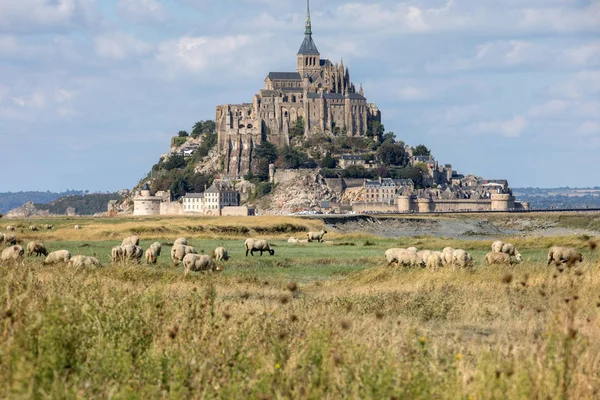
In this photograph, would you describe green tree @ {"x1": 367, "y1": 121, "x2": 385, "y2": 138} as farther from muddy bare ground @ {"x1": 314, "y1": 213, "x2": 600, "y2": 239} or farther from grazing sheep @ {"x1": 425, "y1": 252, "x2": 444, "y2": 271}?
grazing sheep @ {"x1": 425, "y1": 252, "x2": 444, "y2": 271}

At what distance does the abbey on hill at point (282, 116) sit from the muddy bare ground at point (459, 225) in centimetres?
3701

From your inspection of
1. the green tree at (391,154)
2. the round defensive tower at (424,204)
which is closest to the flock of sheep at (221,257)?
the round defensive tower at (424,204)

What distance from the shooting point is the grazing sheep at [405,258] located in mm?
26969

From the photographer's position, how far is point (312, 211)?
134 metres

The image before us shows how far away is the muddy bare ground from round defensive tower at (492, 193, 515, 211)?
20.9m

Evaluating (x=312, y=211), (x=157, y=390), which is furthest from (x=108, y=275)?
(x=312, y=211)

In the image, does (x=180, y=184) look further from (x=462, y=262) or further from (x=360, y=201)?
(x=462, y=262)

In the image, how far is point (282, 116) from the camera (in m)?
160

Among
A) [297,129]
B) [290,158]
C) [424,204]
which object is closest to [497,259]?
[424,204]

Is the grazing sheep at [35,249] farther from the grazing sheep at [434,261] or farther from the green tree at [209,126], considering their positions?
the green tree at [209,126]

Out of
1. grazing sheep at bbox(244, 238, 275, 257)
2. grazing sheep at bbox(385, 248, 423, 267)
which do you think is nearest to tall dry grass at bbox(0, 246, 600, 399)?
grazing sheep at bbox(385, 248, 423, 267)

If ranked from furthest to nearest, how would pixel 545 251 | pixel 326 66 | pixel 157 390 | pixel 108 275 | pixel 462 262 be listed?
pixel 326 66 < pixel 545 251 < pixel 462 262 < pixel 108 275 < pixel 157 390

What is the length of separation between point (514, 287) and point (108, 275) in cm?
764

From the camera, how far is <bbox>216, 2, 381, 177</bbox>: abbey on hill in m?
155
